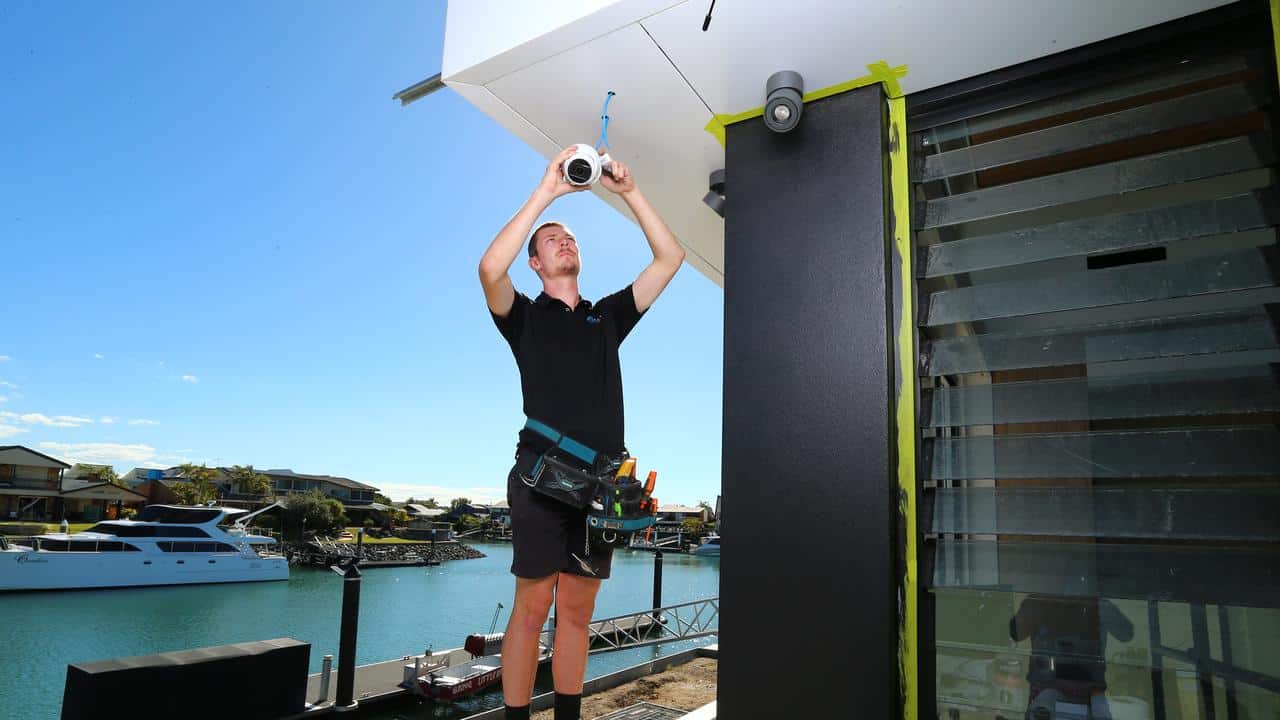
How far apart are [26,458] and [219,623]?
90.5ft

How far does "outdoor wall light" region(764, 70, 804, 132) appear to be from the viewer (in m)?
1.70

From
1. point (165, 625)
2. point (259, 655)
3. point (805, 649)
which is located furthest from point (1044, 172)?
point (165, 625)

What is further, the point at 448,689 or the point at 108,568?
the point at 108,568

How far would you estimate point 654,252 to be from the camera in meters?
1.98

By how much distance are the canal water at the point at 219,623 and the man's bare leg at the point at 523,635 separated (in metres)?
9.53

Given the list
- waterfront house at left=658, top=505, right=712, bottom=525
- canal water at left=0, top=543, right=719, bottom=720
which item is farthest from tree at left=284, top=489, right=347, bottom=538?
waterfront house at left=658, top=505, right=712, bottom=525

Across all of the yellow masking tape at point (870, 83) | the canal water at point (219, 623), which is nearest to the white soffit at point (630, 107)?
the yellow masking tape at point (870, 83)

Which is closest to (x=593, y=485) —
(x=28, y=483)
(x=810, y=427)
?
(x=810, y=427)

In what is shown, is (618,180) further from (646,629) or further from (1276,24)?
(646,629)

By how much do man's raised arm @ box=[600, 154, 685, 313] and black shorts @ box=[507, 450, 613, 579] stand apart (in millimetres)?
621

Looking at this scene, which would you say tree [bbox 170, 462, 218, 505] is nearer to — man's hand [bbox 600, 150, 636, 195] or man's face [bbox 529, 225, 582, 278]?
man's face [bbox 529, 225, 582, 278]

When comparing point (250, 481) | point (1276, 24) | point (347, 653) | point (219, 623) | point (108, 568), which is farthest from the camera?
point (250, 481)

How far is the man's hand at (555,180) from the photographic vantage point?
1.68 m

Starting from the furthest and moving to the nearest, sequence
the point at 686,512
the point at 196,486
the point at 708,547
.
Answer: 1. the point at 686,512
2. the point at 196,486
3. the point at 708,547
